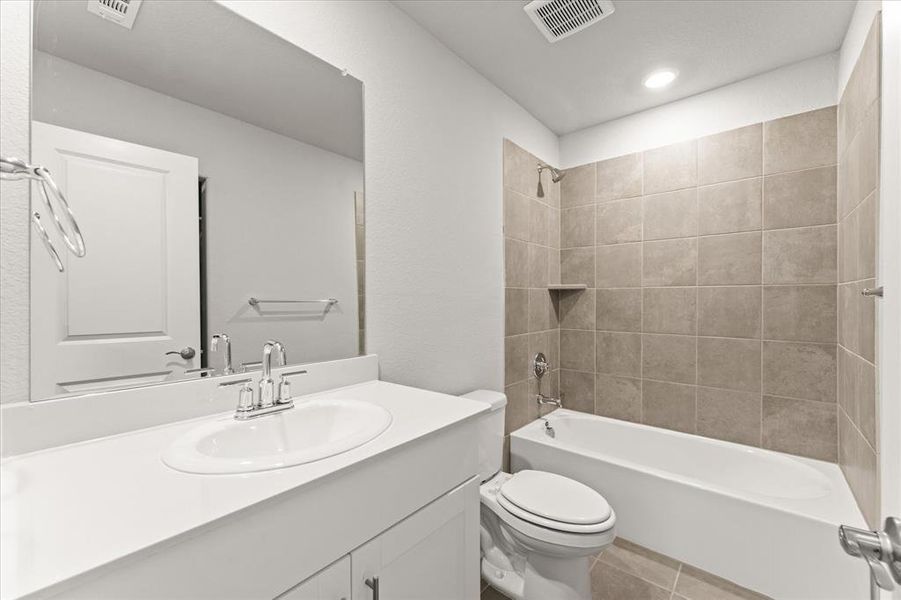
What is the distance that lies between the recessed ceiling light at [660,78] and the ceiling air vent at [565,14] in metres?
0.63

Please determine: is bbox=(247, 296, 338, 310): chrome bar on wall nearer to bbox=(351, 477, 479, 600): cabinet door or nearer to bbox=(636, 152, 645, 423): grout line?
bbox=(351, 477, 479, 600): cabinet door

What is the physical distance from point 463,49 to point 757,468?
8.61 feet

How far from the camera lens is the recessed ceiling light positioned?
2068mm

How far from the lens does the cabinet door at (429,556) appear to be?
80 cm

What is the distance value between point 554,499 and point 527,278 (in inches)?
51.5

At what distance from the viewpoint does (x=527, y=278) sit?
2.47 meters

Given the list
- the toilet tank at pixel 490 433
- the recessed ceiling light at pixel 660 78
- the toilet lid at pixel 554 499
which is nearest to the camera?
the toilet lid at pixel 554 499

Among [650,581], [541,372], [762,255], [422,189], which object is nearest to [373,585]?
[422,189]

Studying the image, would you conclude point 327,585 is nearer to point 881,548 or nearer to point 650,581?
point 881,548

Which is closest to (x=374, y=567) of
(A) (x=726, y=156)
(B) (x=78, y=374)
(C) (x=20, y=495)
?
(C) (x=20, y=495)

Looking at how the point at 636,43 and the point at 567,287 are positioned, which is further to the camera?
the point at 567,287

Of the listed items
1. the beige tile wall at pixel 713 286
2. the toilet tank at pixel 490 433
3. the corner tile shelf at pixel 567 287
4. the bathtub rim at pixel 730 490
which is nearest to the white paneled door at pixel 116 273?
the toilet tank at pixel 490 433

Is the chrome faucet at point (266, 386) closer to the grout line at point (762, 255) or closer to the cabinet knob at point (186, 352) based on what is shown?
the cabinet knob at point (186, 352)

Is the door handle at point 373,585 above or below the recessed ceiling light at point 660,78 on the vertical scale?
below
